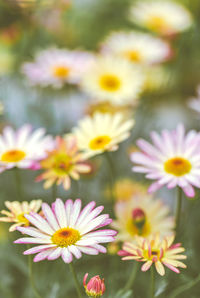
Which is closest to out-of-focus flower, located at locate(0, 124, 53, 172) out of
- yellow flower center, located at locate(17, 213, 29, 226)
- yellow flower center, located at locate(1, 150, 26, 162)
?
yellow flower center, located at locate(1, 150, 26, 162)

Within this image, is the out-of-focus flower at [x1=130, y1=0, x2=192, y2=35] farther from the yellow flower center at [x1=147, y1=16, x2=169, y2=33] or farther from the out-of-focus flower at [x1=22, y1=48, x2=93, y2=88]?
the out-of-focus flower at [x1=22, y1=48, x2=93, y2=88]

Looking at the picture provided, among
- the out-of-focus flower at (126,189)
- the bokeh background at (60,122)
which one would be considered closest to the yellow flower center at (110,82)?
the bokeh background at (60,122)

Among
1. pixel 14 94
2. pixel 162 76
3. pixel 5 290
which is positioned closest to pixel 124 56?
pixel 162 76

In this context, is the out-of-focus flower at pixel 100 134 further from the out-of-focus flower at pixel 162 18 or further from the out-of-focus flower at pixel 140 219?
the out-of-focus flower at pixel 162 18

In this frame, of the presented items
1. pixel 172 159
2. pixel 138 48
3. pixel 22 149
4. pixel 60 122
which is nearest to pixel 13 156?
pixel 22 149

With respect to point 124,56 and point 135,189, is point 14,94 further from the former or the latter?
point 135,189

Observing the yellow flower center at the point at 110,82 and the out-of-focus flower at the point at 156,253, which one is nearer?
the out-of-focus flower at the point at 156,253

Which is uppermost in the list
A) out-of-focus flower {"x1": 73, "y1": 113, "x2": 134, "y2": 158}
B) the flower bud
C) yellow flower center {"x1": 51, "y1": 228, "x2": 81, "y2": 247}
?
out-of-focus flower {"x1": 73, "y1": 113, "x2": 134, "y2": 158}
